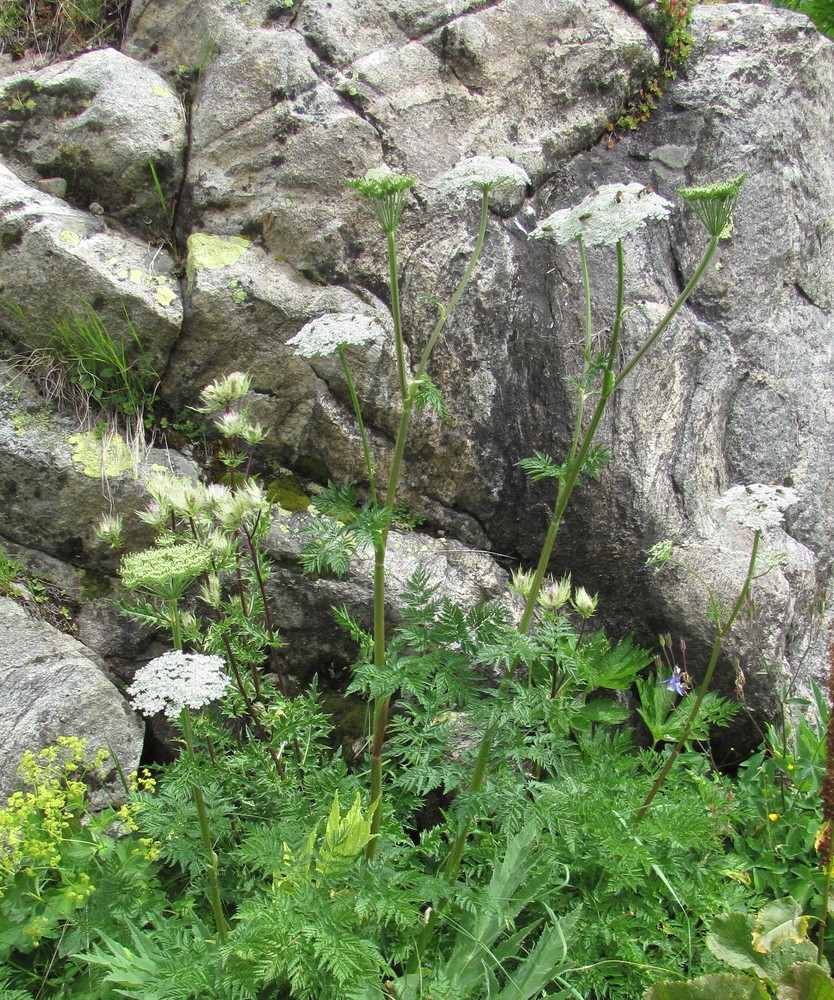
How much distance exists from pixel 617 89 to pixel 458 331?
2.07 metres

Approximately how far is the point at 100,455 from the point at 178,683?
7.32ft

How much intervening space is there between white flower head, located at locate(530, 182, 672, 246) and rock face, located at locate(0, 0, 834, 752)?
1.81 metres

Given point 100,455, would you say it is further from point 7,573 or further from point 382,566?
point 382,566

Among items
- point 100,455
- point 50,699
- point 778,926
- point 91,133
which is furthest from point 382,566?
point 91,133

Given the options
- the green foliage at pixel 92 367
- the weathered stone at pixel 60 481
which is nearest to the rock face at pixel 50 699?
the weathered stone at pixel 60 481

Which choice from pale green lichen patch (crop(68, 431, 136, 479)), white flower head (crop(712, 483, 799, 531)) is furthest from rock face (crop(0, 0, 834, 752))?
white flower head (crop(712, 483, 799, 531))

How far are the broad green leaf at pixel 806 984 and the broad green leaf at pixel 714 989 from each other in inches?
2.9

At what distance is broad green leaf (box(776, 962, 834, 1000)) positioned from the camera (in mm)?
2215

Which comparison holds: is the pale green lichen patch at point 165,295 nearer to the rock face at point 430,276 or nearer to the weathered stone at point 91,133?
the rock face at point 430,276

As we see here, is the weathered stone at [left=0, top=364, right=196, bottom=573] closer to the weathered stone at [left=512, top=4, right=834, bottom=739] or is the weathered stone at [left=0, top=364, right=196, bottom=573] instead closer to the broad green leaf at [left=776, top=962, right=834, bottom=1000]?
the weathered stone at [left=512, top=4, right=834, bottom=739]

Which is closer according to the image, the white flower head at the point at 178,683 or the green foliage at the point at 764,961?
the white flower head at the point at 178,683

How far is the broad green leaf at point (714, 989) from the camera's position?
2.31 meters

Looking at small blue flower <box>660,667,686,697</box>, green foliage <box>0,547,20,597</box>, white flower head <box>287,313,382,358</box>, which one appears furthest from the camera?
green foliage <box>0,547,20,597</box>

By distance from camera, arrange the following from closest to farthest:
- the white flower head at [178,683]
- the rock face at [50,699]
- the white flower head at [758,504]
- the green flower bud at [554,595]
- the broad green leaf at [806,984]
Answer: the white flower head at [178,683], the broad green leaf at [806,984], the white flower head at [758,504], the green flower bud at [554,595], the rock face at [50,699]
